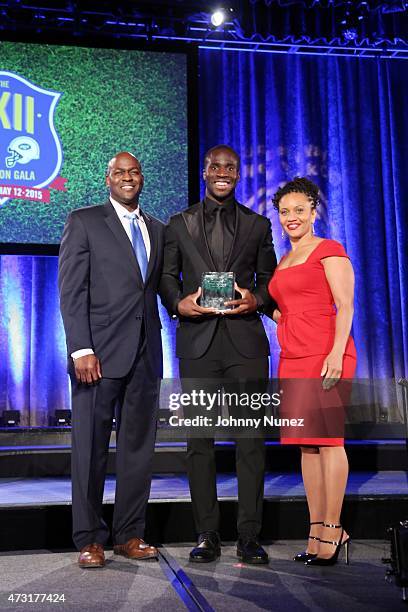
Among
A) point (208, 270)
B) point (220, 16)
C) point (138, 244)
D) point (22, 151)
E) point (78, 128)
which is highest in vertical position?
point (220, 16)

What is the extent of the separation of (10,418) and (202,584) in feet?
13.4

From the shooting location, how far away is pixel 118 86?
5.29 metres

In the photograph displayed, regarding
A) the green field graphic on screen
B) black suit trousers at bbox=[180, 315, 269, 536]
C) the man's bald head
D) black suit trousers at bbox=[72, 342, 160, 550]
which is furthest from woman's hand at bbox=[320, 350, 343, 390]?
the green field graphic on screen

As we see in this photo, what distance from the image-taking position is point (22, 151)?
512cm

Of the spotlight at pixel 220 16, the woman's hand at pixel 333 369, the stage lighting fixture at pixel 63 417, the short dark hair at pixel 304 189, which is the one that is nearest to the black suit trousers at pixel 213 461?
the woman's hand at pixel 333 369

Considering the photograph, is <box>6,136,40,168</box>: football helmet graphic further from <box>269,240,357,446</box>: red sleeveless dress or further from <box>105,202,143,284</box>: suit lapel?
<box>269,240,357,446</box>: red sleeveless dress

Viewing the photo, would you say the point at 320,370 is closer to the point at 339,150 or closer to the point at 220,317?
the point at 220,317

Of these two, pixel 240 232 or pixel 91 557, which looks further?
pixel 240 232

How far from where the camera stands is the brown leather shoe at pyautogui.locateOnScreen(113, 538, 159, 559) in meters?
2.64

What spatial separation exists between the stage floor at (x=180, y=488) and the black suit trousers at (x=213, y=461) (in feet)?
1.21

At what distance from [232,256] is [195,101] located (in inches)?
114

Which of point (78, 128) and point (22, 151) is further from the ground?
point (78, 128)

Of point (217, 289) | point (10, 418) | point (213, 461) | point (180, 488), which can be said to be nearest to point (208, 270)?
point (217, 289)

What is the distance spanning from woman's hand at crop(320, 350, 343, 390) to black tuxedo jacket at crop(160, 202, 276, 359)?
27cm
